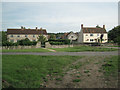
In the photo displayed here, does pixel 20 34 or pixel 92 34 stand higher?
pixel 20 34

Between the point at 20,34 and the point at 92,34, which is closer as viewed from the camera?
the point at 20,34

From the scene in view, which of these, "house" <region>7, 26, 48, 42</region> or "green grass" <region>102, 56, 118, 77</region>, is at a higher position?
"house" <region>7, 26, 48, 42</region>

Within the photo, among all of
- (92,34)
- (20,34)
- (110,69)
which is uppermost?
(20,34)

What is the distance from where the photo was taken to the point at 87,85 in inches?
215

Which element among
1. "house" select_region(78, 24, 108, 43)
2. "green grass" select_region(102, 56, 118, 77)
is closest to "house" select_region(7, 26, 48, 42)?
"house" select_region(78, 24, 108, 43)

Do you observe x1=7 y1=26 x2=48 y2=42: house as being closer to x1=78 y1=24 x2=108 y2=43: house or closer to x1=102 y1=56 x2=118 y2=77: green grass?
x1=78 y1=24 x2=108 y2=43: house

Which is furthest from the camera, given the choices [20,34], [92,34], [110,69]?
[92,34]

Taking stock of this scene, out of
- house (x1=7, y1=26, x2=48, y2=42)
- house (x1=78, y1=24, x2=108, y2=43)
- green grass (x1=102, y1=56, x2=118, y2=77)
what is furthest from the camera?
house (x1=78, y1=24, x2=108, y2=43)

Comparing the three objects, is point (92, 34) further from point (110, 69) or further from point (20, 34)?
point (110, 69)

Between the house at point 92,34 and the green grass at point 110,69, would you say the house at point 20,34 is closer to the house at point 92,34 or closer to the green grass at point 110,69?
the house at point 92,34

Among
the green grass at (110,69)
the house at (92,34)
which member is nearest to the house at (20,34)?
the house at (92,34)

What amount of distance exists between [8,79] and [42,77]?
65.1 inches

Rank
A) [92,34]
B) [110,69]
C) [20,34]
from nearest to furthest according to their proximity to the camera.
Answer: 1. [110,69]
2. [20,34]
3. [92,34]

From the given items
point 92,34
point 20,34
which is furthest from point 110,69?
point 20,34
